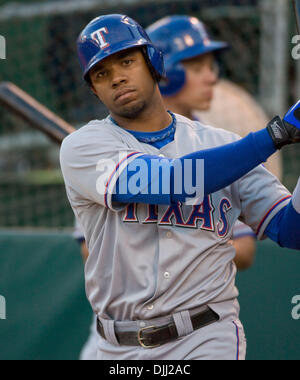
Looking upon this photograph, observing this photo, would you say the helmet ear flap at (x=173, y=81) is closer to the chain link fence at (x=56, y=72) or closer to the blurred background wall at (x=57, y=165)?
the blurred background wall at (x=57, y=165)

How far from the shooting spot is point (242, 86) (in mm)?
5453

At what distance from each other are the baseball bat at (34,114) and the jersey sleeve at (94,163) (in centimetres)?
99

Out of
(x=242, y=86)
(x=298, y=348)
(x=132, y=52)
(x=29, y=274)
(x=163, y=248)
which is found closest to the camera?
(x=163, y=248)

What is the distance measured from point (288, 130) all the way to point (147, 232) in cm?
52

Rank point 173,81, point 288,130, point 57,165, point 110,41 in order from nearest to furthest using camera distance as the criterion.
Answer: point 288,130 → point 110,41 → point 173,81 → point 57,165

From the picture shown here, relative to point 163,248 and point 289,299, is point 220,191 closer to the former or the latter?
point 163,248

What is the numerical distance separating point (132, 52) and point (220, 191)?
0.52 meters

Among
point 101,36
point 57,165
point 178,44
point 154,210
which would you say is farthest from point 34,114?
point 57,165

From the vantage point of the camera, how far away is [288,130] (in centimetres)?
193

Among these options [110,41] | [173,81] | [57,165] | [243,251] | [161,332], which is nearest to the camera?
[161,332]

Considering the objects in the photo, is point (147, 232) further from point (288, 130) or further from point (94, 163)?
point (288, 130)

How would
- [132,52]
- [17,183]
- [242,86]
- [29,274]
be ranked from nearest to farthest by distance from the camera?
[132,52] → [29,274] → [242,86] → [17,183]

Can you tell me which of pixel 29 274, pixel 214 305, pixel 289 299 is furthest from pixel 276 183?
pixel 29 274

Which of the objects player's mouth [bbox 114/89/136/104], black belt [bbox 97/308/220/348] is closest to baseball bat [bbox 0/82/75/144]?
player's mouth [bbox 114/89/136/104]
